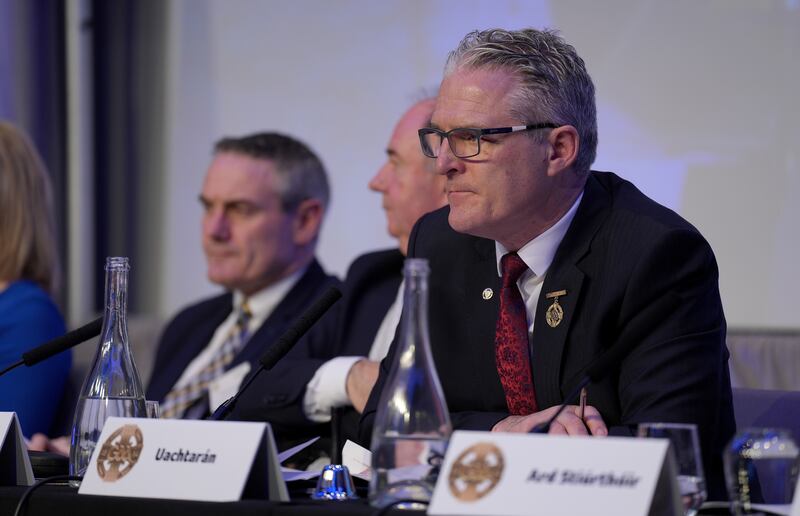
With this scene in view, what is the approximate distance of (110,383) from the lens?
5.35 feet

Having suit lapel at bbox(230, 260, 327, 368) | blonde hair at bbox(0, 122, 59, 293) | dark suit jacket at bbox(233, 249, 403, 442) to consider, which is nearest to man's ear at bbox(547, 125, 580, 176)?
dark suit jacket at bbox(233, 249, 403, 442)

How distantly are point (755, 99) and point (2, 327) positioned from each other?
2.16m

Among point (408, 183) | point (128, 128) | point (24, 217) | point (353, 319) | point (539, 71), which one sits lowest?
point (353, 319)

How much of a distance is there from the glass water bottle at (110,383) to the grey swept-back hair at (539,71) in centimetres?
74

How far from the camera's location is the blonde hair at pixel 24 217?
3.21m

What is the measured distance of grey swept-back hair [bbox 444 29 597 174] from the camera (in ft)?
6.42

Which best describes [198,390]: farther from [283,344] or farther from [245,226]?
[283,344]

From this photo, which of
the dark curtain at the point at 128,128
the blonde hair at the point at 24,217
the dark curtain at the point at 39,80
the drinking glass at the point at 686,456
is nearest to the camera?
the drinking glass at the point at 686,456

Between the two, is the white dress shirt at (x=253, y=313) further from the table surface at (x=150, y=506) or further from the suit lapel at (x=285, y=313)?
the table surface at (x=150, y=506)

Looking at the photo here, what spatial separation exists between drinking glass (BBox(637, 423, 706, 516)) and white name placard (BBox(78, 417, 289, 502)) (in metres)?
0.42

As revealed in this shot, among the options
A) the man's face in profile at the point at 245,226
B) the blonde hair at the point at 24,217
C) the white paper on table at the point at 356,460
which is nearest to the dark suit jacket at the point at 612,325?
the white paper on table at the point at 356,460

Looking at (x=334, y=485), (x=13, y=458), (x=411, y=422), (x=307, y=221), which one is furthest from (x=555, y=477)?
(x=307, y=221)

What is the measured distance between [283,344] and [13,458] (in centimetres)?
39

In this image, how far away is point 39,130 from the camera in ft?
14.0
